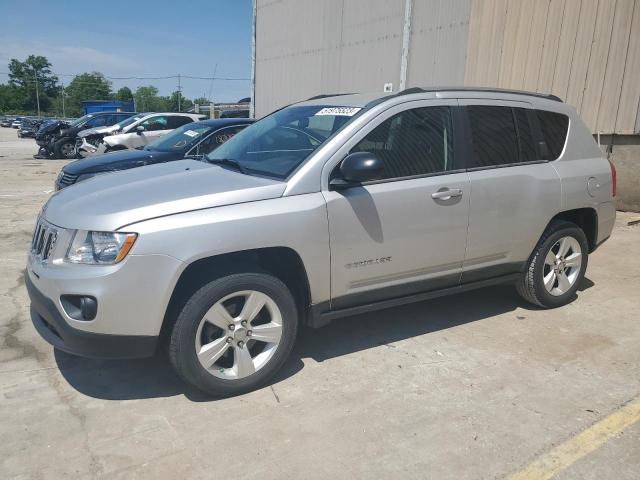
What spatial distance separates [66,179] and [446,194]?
5301 mm

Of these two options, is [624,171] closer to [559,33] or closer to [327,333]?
[559,33]

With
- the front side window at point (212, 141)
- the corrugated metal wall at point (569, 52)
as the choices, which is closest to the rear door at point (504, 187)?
the front side window at point (212, 141)

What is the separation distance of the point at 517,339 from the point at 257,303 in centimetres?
→ 219

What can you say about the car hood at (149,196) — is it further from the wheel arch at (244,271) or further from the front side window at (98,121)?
Result: the front side window at (98,121)

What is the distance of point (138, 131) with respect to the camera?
12797mm

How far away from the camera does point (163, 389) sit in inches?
132

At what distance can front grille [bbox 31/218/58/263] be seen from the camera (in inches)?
122

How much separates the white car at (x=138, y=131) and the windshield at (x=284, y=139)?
337 inches

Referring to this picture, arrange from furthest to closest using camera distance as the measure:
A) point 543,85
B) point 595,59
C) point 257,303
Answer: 1. point 543,85
2. point 595,59
3. point 257,303

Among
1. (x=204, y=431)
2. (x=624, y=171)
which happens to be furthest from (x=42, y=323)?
(x=624, y=171)

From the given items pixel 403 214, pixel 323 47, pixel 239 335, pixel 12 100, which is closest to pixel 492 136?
pixel 403 214

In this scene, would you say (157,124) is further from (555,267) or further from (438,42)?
(555,267)

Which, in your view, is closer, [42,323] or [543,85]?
[42,323]

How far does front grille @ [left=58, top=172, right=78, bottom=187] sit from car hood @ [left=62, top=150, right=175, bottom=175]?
0.04 metres
